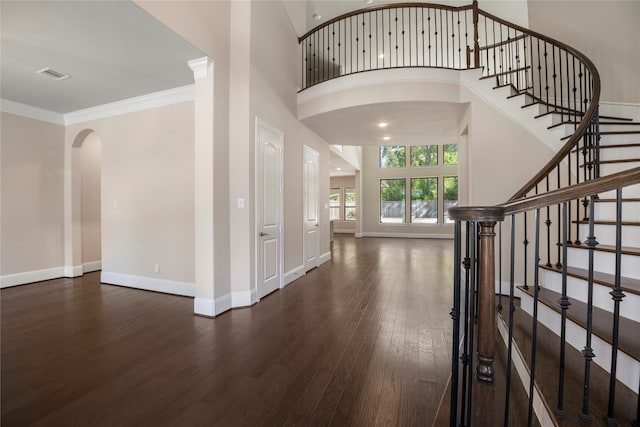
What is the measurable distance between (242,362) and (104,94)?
13.8ft

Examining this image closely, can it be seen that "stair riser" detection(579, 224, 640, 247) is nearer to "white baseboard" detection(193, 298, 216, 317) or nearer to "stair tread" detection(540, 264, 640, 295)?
"stair tread" detection(540, 264, 640, 295)

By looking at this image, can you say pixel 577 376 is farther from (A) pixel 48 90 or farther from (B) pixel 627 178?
(A) pixel 48 90

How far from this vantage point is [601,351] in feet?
5.04

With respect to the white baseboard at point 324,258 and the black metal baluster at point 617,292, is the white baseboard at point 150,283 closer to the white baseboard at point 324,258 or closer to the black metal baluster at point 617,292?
the white baseboard at point 324,258

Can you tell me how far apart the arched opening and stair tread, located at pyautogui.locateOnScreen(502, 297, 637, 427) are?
6.48 metres

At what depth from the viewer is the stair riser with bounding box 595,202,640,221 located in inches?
94.8

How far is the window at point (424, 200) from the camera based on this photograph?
10.7m

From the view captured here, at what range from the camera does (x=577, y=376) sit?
152cm

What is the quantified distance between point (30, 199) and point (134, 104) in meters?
2.41

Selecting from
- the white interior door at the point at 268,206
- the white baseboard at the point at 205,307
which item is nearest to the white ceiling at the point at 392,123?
the white interior door at the point at 268,206

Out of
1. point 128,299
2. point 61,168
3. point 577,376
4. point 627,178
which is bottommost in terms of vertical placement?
point 128,299

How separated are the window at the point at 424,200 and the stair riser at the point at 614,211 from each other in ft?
27.3

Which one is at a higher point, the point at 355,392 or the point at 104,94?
the point at 104,94

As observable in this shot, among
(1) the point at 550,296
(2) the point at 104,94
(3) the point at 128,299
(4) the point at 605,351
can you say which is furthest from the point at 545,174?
(2) the point at 104,94
